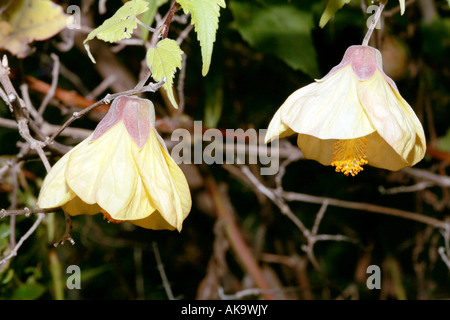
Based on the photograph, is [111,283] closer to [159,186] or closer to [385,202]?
[385,202]

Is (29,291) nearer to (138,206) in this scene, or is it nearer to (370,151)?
(138,206)

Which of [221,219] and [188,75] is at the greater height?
[188,75]

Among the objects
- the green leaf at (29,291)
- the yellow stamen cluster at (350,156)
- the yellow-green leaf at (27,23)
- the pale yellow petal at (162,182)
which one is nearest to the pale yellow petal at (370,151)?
the yellow stamen cluster at (350,156)

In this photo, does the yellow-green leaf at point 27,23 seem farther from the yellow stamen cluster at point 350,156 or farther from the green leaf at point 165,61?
the yellow stamen cluster at point 350,156

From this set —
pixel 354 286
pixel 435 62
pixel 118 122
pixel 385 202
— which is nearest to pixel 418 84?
pixel 435 62

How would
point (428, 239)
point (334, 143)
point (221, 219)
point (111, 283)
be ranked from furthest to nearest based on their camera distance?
point (111, 283) → point (428, 239) → point (221, 219) → point (334, 143)

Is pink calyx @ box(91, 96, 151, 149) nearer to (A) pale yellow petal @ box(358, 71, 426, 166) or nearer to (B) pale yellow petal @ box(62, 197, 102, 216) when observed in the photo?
(B) pale yellow petal @ box(62, 197, 102, 216)

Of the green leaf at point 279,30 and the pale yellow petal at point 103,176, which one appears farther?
the green leaf at point 279,30
